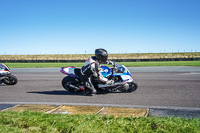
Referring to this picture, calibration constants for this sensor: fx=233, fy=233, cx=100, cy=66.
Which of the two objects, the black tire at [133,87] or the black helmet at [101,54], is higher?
the black helmet at [101,54]

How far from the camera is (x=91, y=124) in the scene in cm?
394

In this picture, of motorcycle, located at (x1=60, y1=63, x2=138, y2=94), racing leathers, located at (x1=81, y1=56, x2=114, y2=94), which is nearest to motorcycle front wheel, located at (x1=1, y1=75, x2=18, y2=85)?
motorcycle, located at (x1=60, y1=63, x2=138, y2=94)

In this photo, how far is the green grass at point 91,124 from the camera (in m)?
3.69

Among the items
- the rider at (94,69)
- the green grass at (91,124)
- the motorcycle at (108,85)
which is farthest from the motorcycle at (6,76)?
the green grass at (91,124)

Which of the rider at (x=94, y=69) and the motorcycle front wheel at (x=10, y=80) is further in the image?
the motorcycle front wheel at (x=10, y=80)

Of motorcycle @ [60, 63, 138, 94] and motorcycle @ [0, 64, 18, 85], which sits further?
motorcycle @ [0, 64, 18, 85]

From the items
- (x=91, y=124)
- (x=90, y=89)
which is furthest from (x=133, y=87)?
(x=91, y=124)

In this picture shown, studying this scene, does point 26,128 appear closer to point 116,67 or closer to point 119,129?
point 119,129

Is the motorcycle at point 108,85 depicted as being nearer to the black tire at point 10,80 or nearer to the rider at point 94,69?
the rider at point 94,69

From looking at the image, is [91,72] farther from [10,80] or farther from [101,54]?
[10,80]

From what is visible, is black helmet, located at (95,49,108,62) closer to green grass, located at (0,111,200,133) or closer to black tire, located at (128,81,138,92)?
black tire, located at (128,81,138,92)

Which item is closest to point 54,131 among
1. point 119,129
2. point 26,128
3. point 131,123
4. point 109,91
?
point 26,128

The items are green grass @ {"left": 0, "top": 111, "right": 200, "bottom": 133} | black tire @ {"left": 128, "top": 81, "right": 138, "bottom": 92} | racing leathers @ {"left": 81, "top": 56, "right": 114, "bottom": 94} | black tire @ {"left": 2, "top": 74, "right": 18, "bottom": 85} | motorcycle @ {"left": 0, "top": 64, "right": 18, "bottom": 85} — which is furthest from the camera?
black tire @ {"left": 2, "top": 74, "right": 18, "bottom": 85}

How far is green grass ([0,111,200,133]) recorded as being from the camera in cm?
369
